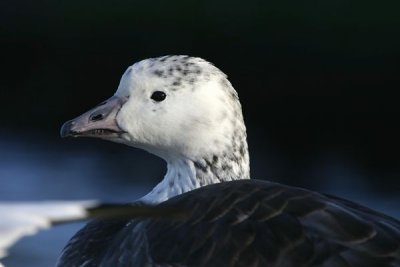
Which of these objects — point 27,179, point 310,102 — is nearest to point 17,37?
point 310,102

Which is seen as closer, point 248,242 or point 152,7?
point 248,242

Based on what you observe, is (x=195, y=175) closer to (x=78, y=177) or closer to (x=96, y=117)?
(x=96, y=117)

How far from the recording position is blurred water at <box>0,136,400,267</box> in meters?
10.2

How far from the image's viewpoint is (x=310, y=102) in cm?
1511

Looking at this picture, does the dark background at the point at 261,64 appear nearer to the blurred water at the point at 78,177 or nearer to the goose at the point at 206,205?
the blurred water at the point at 78,177

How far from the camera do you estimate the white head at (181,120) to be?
19.8 feet

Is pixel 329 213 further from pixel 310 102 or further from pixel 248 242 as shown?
pixel 310 102

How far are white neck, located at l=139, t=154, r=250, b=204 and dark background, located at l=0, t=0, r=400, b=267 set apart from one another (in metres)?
3.37

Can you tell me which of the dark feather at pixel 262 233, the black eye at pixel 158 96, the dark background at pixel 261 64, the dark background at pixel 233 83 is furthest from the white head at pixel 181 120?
the dark background at pixel 261 64

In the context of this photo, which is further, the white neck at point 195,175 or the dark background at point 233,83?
the dark background at point 233,83

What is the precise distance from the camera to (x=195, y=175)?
6137 millimetres

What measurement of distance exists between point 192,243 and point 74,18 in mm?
14005

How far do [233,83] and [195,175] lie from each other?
361 inches

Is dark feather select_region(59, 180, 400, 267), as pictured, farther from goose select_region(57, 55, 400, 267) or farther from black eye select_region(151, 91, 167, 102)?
black eye select_region(151, 91, 167, 102)
